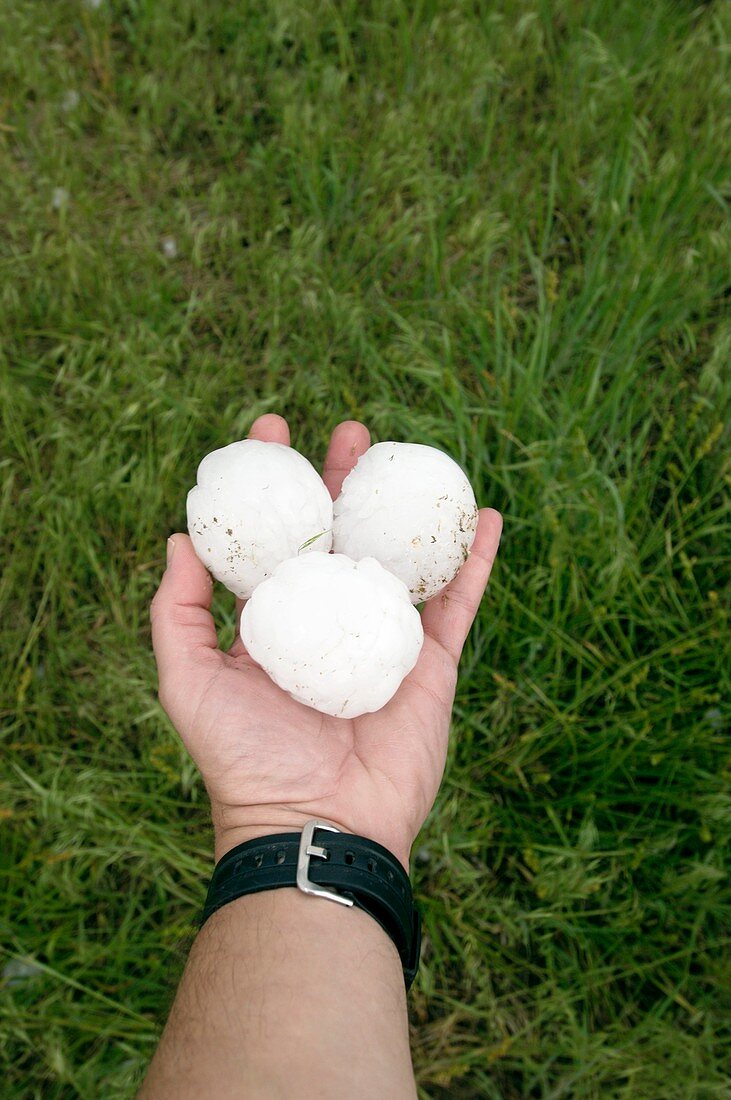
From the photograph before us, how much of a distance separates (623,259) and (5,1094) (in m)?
2.73

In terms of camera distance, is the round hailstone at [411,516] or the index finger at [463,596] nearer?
the round hailstone at [411,516]

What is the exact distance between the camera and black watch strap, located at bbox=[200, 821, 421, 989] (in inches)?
54.6

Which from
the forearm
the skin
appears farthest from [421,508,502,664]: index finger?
the forearm

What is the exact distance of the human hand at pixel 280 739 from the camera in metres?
1.54

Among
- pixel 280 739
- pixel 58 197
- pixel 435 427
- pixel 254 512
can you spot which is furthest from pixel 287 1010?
pixel 58 197

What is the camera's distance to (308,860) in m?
1.40

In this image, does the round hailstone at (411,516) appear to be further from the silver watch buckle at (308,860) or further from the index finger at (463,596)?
the silver watch buckle at (308,860)

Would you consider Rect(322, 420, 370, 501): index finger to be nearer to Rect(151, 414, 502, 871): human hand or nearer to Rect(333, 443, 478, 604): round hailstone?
Rect(333, 443, 478, 604): round hailstone

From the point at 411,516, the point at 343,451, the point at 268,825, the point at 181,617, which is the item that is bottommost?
the point at 268,825

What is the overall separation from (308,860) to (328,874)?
42 millimetres

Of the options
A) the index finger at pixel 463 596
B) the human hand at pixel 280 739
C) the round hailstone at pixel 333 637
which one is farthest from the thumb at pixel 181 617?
the index finger at pixel 463 596

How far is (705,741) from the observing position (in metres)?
2.02

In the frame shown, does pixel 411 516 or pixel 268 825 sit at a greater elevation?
pixel 411 516

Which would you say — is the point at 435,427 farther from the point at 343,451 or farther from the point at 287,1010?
the point at 287,1010
